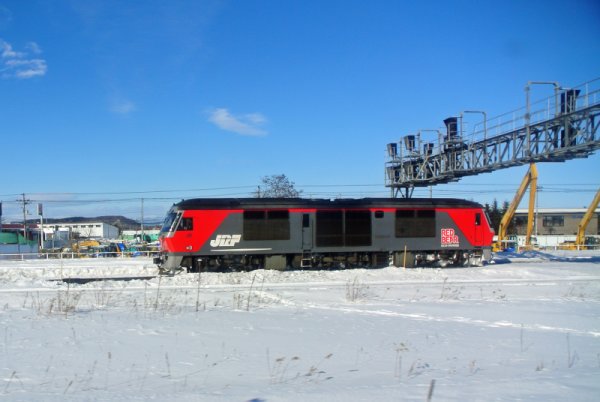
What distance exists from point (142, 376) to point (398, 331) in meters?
4.69

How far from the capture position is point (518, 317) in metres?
10.9

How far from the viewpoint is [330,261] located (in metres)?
24.6

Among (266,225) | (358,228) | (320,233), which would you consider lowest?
(320,233)

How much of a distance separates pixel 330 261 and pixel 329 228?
1.67 m

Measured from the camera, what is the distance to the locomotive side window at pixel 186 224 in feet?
73.9

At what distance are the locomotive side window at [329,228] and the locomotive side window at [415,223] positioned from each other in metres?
2.91

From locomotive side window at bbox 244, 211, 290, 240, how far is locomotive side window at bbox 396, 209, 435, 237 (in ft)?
17.9

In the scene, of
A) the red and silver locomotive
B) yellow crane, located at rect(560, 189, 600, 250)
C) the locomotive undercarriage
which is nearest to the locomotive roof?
the red and silver locomotive

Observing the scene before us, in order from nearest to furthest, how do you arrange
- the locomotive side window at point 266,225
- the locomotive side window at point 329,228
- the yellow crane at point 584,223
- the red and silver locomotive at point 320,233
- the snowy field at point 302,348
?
the snowy field at point 302,348 → the red and silver locomotive at point 320,233 → the locomotive side window at point 266,225 → the locomotive side window at point 329,228 → the yellow crane at point 584,223

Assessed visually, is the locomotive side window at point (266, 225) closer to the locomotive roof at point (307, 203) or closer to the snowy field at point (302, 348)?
the locomotive roof at point (307, 203)

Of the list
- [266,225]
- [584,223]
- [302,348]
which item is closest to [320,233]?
[266,225]

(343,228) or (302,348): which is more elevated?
(343,228)

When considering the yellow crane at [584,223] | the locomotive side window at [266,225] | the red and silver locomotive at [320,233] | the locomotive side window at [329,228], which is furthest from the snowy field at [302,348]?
the yellow crane at [584,223]

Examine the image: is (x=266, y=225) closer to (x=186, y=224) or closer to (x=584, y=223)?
(x=186, y=224)
